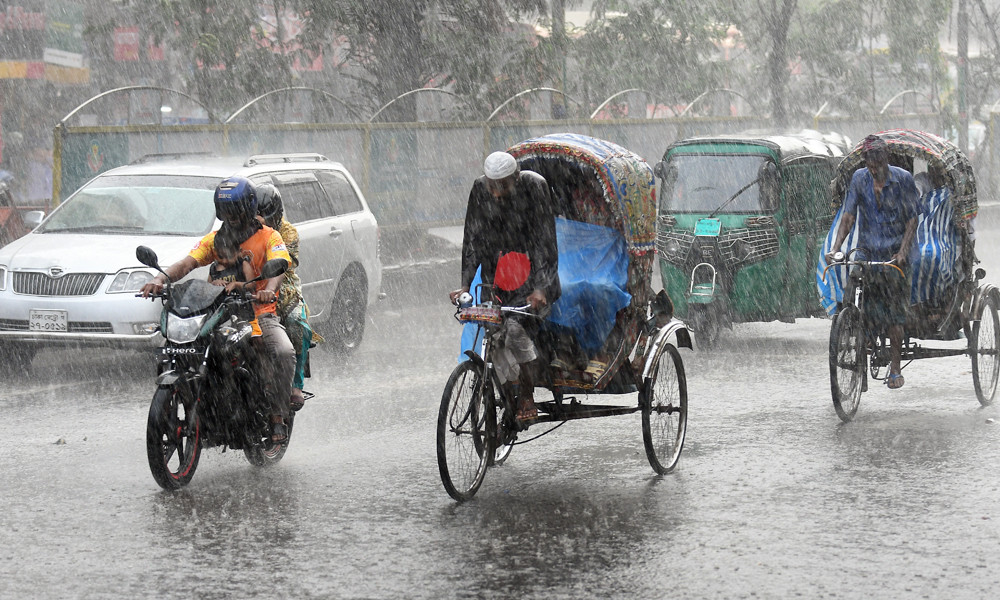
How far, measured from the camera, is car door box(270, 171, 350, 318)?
39.8ft

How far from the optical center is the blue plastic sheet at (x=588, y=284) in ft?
24.2

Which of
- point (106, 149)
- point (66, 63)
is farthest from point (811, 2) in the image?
point (106, 149)

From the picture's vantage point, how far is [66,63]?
27953mm

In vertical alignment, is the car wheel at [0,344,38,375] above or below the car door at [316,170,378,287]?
below

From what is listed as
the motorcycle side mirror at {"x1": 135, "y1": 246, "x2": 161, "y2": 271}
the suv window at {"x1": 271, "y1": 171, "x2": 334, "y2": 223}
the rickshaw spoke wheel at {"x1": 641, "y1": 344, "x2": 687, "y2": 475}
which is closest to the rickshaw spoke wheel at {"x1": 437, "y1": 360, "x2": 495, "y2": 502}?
the rickshaw spoke wheel at {"x1": 641, "y1": 344, "x2": 687, "y2": 475}

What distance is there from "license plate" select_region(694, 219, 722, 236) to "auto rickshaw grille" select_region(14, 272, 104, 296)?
208 inches

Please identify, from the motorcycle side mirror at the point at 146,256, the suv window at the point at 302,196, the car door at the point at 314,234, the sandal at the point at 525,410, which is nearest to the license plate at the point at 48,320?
the car door at the point at 314,234

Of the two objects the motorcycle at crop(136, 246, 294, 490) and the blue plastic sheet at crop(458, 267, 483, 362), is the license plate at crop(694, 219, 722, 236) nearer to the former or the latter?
the blue plastic sheet at crop(458, 267, 483, 362)

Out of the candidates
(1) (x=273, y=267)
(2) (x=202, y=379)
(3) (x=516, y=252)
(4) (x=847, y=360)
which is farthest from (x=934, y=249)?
(2) (x=202, y=379)

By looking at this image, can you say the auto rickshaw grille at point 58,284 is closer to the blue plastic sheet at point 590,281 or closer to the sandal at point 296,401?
the sandal at point 296,401

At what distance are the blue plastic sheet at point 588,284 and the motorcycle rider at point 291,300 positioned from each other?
3.12 feet

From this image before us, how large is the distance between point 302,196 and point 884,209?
17.6 ft

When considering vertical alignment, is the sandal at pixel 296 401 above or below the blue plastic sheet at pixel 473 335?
below

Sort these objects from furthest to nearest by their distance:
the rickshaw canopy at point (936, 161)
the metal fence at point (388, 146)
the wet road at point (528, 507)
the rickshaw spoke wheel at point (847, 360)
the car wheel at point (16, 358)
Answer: the metal fence at point (388, 146) → the car wheel at point (16, 358) → the rickshaw canopy at point (936, 161) → the rickshaw spoke wheel at point (847, 360) → the wet road at point (528, 507)
